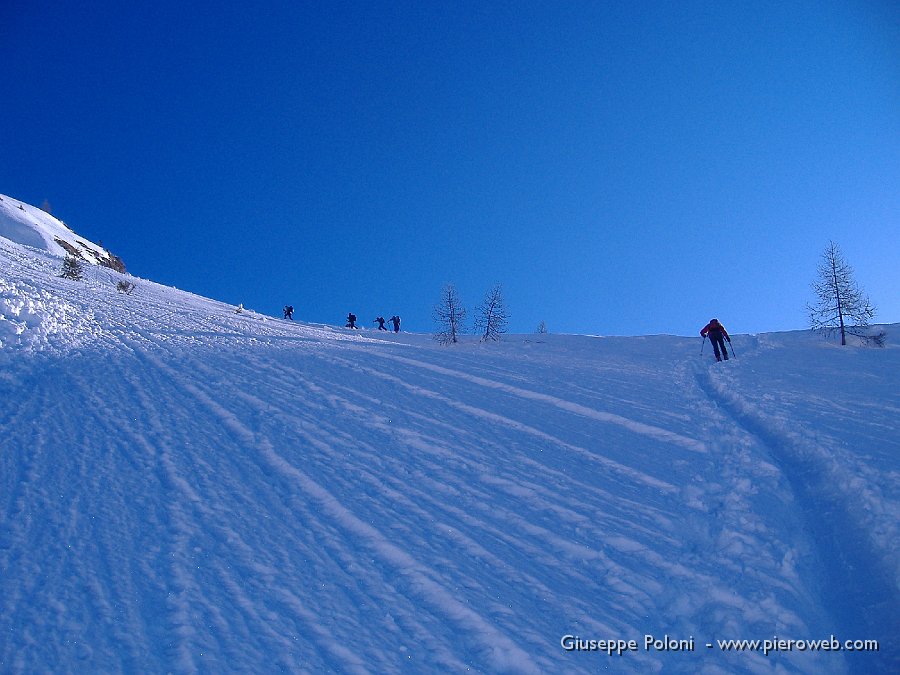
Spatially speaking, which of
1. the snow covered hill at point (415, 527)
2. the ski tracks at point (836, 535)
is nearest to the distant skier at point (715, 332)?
the snow covered hill at point (415, 527)

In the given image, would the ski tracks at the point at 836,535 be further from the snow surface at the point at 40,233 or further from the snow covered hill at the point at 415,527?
the snow surface at the point at 40,233

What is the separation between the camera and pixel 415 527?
480 cm

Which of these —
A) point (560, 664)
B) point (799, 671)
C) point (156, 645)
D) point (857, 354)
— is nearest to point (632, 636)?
point (560, 664)

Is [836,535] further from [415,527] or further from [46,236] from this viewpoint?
[46,236]

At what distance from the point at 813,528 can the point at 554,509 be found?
262cm

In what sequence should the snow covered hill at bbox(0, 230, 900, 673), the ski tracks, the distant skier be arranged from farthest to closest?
the distant skier < the ski tracks < the snow covered hill at bbox(0, 230, 900, 673)

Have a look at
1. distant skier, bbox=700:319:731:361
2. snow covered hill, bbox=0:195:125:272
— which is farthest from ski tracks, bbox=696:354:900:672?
snow covered hill, bbox=0:195:125:272

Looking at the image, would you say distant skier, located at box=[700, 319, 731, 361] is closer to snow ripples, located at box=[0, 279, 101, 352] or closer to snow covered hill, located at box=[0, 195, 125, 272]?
snow ripples, located at box=[0, 279, 101, 352]

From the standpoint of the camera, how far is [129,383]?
819 cm

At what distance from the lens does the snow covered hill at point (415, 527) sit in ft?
11.2

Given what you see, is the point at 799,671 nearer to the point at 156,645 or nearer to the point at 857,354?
the point at 156,645

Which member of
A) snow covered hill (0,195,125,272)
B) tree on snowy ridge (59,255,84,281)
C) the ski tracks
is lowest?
the ski tracks

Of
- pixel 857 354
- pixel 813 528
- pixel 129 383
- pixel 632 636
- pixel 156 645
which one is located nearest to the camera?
pixel 156 645

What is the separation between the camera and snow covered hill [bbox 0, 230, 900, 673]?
3.42m
